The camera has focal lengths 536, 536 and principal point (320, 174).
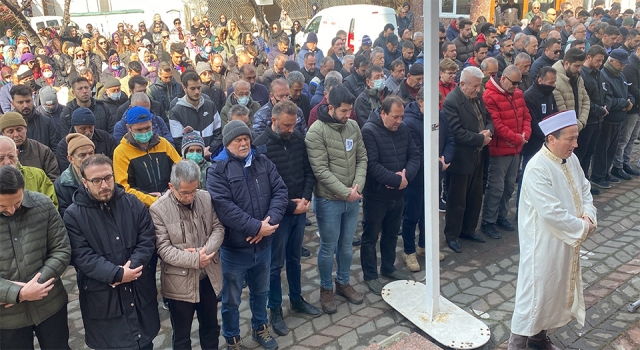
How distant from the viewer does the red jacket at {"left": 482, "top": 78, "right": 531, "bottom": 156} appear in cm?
633

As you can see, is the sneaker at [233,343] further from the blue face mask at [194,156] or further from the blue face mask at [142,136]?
the blue face mask at [142,136]

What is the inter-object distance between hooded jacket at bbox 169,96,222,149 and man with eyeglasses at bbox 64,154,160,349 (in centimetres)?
252

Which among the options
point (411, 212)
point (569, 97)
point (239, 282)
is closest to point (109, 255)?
point (239, 282)

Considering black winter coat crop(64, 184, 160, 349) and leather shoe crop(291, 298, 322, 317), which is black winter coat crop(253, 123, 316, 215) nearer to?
leather shoe crop(291, 298, 322, 317)

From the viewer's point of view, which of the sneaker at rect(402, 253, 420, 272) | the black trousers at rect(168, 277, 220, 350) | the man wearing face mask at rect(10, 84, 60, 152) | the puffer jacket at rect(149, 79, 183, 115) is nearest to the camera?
the black trousers at rect(168, 277, 220, 350)

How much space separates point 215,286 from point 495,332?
2.47 m

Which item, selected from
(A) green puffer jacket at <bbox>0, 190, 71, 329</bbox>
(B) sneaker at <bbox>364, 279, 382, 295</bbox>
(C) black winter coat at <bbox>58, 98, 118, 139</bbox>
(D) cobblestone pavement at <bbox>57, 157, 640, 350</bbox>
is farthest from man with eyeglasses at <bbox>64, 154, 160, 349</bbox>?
(C) black winter coat at <bbox>58, 98, 118, 139</bbox>

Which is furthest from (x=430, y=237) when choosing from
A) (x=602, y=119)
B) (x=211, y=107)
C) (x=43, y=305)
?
(x=602, y=119)

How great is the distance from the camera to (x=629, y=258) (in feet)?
19.7

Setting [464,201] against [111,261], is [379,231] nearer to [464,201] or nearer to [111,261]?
[464,201]

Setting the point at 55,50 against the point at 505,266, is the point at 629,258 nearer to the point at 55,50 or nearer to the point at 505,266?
the point at 505,266

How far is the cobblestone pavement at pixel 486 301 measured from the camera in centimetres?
466

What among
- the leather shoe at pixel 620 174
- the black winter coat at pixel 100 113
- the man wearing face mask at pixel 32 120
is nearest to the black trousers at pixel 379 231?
the black winter coat at pixel 100 113

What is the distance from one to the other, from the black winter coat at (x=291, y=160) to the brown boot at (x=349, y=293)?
1.05 m
